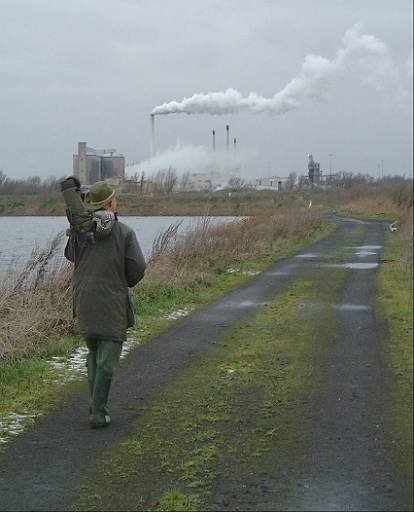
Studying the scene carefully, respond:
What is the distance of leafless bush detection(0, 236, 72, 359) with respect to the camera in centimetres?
910

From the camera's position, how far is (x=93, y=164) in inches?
453

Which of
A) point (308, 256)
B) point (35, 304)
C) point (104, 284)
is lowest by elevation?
point (308, 256)

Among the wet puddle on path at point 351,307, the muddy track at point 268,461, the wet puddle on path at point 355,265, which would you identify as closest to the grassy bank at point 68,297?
the muddy track at point 268,461

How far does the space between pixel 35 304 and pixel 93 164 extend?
238 cm

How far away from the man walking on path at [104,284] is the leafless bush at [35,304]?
307 centimetres

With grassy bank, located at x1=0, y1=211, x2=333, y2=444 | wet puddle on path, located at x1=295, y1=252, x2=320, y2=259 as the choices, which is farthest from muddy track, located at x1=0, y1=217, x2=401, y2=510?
wet puddle on path, located at x1=295, y1=252, x2=320, y2=259

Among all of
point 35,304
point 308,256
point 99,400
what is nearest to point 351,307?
point 35,304

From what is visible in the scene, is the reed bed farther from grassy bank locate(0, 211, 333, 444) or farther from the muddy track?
the muddy track

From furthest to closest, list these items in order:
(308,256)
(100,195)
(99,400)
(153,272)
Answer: (308,256) < (153,272) < (99,400) < (100,195)

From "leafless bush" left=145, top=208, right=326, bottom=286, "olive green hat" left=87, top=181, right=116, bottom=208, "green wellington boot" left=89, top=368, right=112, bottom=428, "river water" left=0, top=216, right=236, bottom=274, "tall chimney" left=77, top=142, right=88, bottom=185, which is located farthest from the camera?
"leafless bush" left=145, top=208, right=326, bottom=286

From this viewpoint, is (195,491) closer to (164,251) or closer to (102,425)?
(102,425)

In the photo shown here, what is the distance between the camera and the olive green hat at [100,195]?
5.81 m

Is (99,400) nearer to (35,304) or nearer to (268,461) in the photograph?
(268,461)

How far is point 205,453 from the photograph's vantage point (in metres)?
5.12
